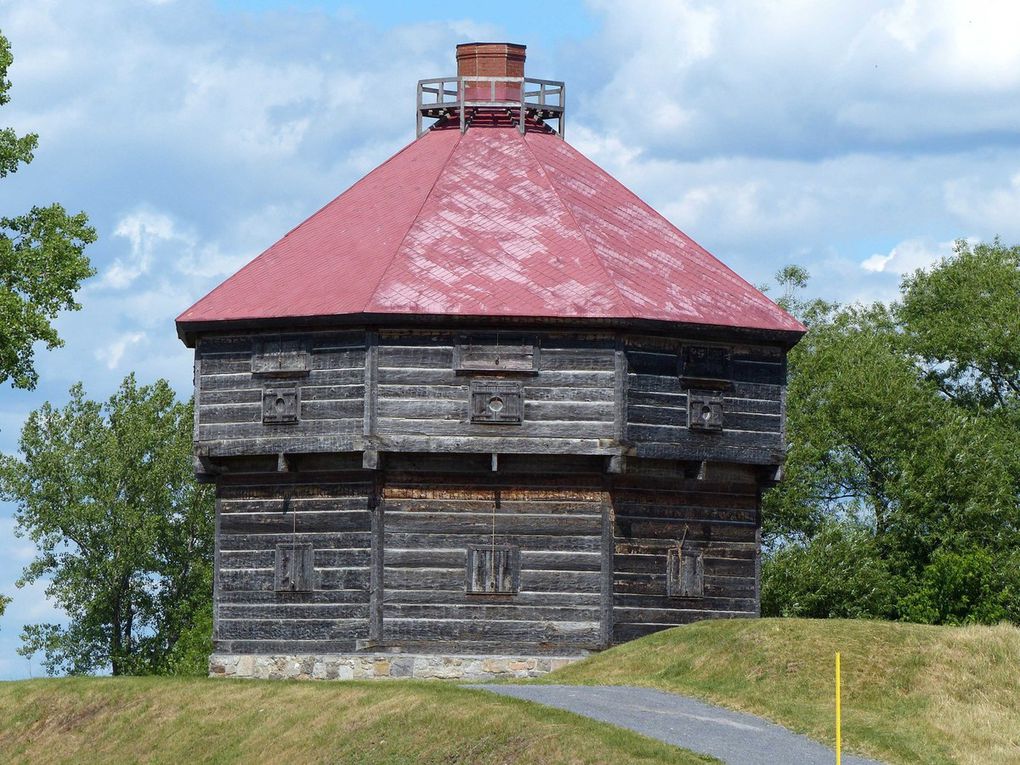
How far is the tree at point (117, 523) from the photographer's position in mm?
57625

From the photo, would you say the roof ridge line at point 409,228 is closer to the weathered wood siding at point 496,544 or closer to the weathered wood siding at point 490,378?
the weathered wood siding at point 490,378

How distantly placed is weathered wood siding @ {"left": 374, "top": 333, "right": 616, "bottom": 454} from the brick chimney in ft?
28.3

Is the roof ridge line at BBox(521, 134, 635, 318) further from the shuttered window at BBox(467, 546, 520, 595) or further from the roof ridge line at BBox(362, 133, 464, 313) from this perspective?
the shuttered window at BBox(467, 546, 520, 595)

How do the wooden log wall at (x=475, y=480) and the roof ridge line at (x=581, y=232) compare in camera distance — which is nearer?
the wooden log wall at (x=475, y=480)

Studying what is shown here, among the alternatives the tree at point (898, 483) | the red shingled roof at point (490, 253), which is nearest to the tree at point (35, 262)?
the red shingled roof at point (490, 253)

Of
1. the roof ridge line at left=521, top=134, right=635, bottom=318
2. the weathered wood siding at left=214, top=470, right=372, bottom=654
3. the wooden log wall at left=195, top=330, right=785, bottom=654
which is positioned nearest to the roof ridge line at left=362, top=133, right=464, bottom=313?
the wooden log wall at left=195, top=330, right=785, bottom=654

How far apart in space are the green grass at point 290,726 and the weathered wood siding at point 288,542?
11.1 ft

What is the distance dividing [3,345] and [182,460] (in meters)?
17.9

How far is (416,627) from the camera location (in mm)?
35438

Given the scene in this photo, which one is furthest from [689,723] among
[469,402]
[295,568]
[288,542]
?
[288,542]

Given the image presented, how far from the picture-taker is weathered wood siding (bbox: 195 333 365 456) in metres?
35.4

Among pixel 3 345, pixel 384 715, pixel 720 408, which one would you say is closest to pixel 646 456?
pixel 720 408

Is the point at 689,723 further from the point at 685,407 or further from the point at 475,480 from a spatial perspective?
the point at 685,407

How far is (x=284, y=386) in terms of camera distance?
118 feet
